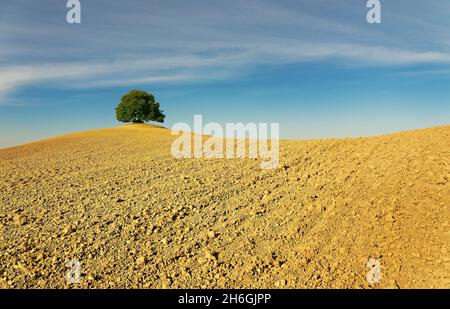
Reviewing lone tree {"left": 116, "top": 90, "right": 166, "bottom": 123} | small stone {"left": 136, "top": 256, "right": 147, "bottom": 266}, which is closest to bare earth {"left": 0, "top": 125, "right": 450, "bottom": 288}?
small stone {"left": 136, "top": 256, "right": 147, "bottom": 266}

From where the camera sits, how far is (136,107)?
4019 centimetres

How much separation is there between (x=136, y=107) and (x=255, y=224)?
3551cm

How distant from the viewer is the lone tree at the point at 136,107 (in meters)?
40.3

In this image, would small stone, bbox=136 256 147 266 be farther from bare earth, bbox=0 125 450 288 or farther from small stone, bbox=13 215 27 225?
small stone, bbox=13 215 27 225

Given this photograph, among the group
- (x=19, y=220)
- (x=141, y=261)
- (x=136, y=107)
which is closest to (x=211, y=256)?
(x=141, y=261)

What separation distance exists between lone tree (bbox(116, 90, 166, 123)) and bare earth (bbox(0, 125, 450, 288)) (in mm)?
30725

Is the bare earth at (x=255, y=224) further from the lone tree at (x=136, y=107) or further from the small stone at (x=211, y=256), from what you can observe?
the lone tree at (x=136, y=107)

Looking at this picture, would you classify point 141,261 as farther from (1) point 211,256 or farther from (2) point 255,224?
(2) point 255,224

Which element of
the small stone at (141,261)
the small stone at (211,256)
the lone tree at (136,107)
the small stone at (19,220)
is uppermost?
the lone tree at (136,107)

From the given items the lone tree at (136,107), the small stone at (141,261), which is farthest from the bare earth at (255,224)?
the lone tree at (136,107)

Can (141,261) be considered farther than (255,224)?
No

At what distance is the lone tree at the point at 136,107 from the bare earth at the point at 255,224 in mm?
30725

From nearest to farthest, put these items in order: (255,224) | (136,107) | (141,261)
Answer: (141,261)
(255,224)
(136,107)
